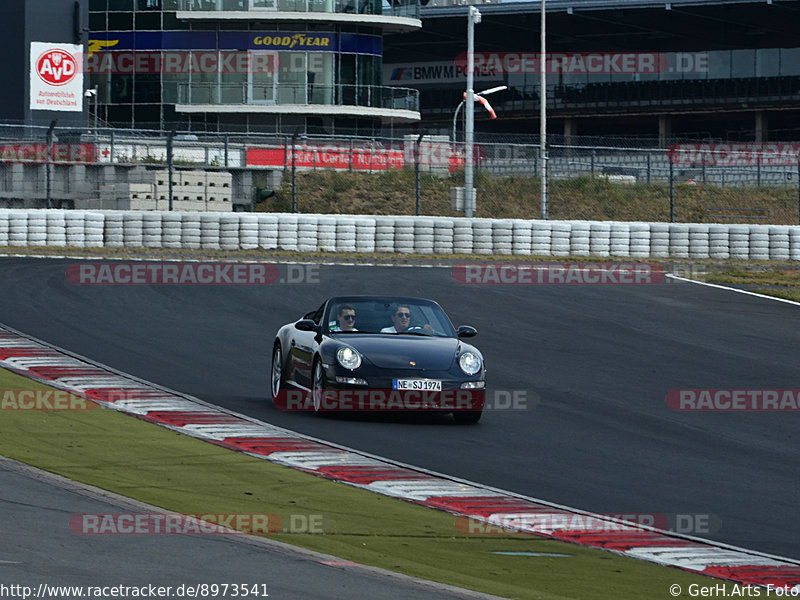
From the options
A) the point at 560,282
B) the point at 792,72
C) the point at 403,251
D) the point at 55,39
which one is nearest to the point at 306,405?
the point at 560,282

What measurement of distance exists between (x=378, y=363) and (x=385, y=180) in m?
28.6

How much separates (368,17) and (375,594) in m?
54.3

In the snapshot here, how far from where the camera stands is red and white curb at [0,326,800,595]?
7.89 m

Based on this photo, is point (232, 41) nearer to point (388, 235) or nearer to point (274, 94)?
point (274, 94)

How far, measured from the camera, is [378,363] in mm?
12281

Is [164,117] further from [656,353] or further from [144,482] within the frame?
[144,482]

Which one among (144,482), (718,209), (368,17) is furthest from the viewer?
(368,17)

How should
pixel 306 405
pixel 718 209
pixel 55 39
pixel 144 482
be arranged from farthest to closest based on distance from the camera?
pixel 55 39
pixel 718 209
pixel 306 405
pixel 144 482

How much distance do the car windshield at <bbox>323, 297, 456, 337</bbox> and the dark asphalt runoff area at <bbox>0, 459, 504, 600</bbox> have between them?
540 centimetres

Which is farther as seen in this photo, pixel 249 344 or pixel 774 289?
pixel 774 289

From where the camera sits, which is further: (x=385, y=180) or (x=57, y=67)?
(x=57, y=67)

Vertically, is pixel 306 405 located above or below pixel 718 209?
below

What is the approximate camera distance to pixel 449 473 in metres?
10.3


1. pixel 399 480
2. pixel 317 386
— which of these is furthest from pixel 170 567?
pixel 317 386
